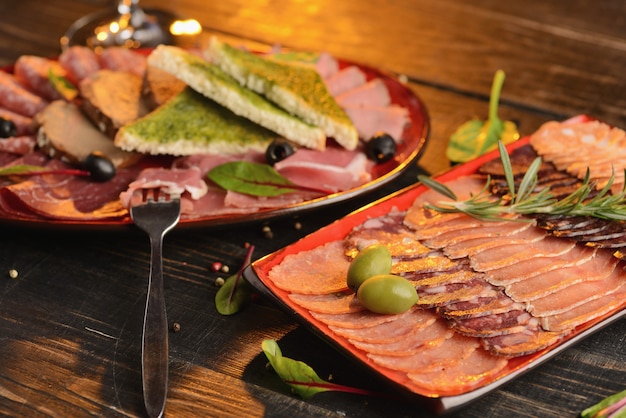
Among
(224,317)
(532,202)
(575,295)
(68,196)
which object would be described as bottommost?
(224,317)

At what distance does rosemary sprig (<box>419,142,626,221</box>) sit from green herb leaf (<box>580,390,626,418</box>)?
0.49m

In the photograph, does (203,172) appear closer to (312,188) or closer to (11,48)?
(312,188)

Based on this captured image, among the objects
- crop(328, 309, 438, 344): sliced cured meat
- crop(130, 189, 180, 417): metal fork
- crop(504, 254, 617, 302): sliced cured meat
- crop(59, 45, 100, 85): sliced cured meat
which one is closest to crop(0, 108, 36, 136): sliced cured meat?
crop(59, 45, 100, 85): sliced cured meat

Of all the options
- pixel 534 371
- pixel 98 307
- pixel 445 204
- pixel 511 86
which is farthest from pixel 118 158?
pixel 511 86

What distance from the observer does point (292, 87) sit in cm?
259

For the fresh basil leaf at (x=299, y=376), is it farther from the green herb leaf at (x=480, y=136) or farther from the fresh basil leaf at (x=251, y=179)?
the green herb leaf at (x=480, y=136)

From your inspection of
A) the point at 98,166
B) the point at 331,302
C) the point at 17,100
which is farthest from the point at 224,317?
the point at 17,100

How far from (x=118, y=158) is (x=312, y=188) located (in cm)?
65

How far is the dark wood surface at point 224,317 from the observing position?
1773 millimetres

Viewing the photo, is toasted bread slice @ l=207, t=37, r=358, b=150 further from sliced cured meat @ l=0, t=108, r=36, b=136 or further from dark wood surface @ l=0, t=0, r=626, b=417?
sliced cured meat @ l=0, t=108, r=36, b=136

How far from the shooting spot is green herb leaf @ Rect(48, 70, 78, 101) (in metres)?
2.73

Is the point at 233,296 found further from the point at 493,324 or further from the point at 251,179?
the point at 493,324

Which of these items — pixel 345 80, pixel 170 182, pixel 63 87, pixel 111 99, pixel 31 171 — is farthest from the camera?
pixel 345 80

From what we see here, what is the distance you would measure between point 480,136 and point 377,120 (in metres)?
0.42
